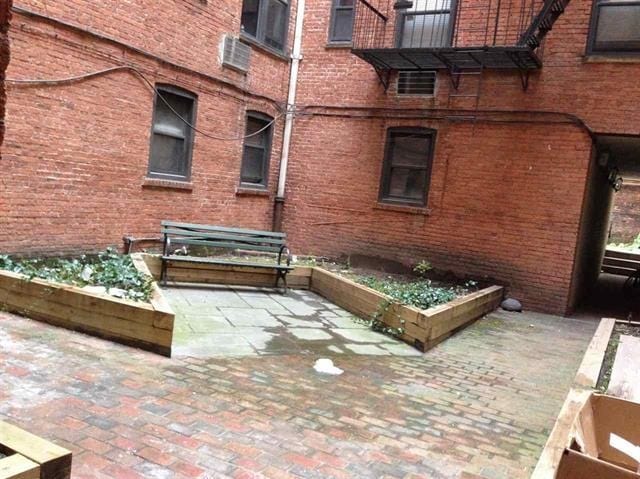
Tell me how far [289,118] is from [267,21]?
2113mm

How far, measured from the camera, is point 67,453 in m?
2.14

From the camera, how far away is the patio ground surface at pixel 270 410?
3.33 meters

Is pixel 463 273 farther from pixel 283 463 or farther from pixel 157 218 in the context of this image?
pixel 283 463

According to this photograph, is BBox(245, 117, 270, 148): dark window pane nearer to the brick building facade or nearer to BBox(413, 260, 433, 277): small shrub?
the brick building facade

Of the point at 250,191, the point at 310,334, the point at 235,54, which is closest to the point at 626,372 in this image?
the point at 310,334

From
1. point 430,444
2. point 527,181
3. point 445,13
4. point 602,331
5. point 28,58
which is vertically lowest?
point 430,444

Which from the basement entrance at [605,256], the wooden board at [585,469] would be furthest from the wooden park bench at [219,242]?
the wooden board at [585,469]

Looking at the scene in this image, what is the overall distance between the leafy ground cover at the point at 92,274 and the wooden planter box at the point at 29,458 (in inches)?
141

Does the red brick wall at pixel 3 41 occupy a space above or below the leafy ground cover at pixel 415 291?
above

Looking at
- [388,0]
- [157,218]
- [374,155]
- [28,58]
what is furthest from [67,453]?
[388,0]

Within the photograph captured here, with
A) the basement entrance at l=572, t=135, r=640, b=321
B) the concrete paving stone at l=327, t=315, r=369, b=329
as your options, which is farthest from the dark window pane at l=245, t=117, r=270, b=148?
the basement entrance at l=572, t=135, r=640, b=321

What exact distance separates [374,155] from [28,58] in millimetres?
6704

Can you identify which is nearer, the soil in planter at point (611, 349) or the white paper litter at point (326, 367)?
the soil in planter at point (611, 349)

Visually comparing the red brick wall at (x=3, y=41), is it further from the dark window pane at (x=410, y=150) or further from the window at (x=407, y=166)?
the dark window pane at (x=410, y=150)
